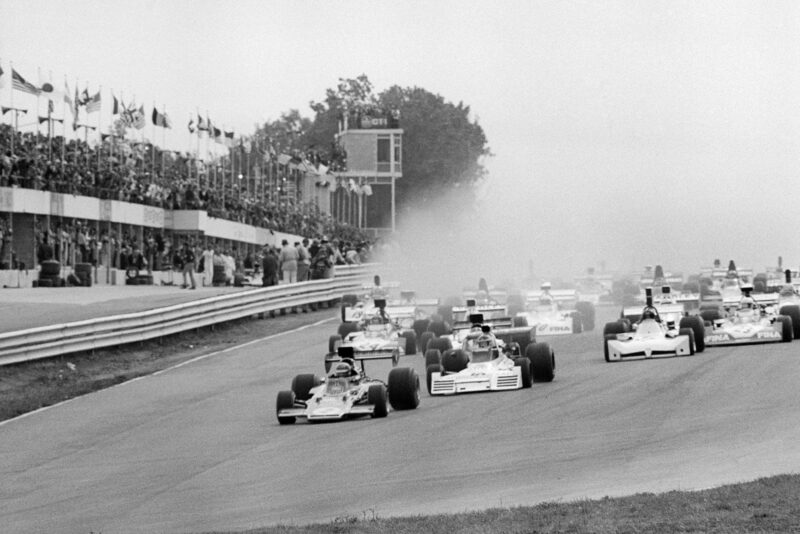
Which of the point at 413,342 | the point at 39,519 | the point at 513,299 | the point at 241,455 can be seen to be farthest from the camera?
the point at 513,299

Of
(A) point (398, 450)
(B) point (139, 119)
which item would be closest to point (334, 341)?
(A) point (398, 450)

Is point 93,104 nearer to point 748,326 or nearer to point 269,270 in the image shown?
point 269,270

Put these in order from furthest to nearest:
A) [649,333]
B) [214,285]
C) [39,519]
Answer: [214,285] < [649,333] < [39,519]

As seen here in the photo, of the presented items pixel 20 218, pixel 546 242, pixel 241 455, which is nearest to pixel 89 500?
pixel 241 455

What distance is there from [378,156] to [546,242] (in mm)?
32913

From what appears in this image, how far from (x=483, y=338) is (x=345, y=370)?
3651mm

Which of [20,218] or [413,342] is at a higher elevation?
[20,218]

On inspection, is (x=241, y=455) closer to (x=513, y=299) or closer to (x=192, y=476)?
(x=192, y=476)

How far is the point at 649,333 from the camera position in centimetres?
2944

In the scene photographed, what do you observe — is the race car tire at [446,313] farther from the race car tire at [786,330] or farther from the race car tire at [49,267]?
the race car tire at [49,267]

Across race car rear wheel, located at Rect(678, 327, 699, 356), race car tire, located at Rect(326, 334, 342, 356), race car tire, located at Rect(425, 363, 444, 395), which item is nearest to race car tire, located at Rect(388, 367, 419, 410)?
race car tire, located at Rect(425, 363, 444, 395)

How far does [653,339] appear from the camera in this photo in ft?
95.9

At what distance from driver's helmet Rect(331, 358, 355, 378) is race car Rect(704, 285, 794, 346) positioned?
424 inches

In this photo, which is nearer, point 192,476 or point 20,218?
point 192,476
